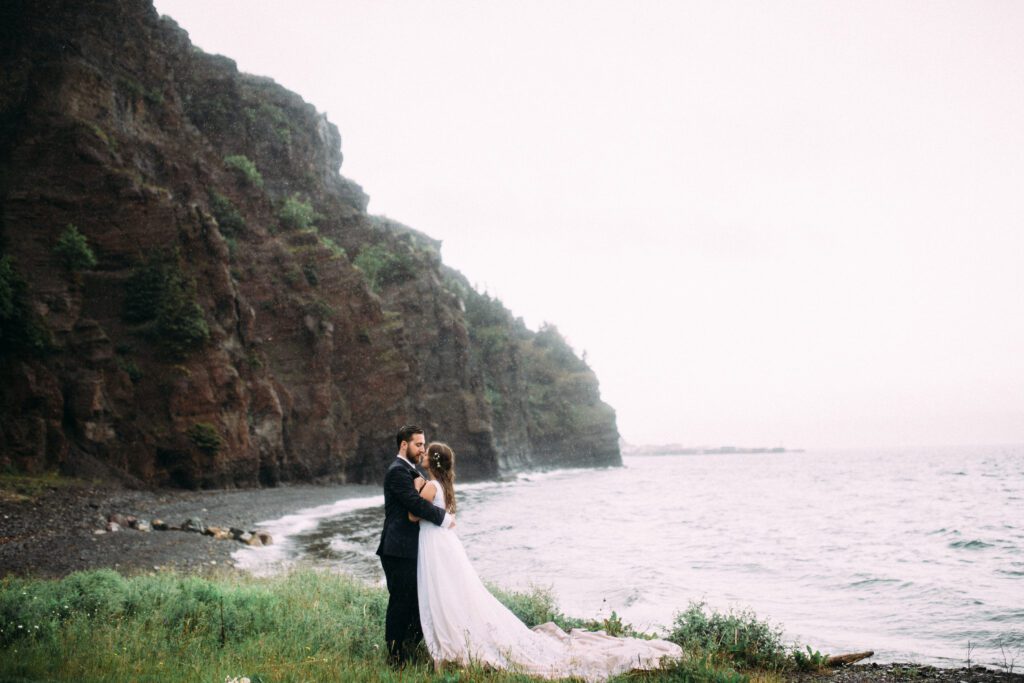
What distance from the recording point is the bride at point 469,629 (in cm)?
687

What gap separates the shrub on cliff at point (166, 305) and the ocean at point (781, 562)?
468 inches

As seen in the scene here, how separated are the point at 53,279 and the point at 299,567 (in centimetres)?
2311

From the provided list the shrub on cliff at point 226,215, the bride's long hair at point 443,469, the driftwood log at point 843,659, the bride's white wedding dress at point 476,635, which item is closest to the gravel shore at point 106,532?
the bride's white wedding dress at point 476,635

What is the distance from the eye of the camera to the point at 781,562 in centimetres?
2089

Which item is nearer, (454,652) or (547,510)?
(454,652)

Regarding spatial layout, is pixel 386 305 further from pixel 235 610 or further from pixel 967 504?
pixel 235 610

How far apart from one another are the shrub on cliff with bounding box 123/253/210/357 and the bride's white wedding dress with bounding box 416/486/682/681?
109 feet

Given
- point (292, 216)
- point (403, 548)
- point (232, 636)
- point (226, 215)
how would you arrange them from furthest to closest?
point (292, 216) < point (226, 215) < point (232, 636) < point (403, 548)

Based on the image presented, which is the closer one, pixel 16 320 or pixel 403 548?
pixel 403 548

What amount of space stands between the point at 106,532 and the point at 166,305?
19175mm

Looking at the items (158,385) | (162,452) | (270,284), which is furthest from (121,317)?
(270,284)

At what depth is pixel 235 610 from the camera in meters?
8.92

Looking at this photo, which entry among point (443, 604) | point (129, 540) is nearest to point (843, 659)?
point (443, 604)

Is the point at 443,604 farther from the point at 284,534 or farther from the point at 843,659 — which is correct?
the point at 284,534
